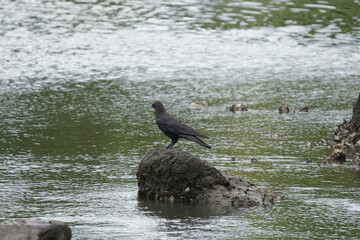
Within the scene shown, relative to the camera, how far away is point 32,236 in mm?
8031

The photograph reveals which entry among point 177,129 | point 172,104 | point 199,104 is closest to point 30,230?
point 177,129

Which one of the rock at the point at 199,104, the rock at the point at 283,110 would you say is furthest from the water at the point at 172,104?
the rock at the point at 199,104

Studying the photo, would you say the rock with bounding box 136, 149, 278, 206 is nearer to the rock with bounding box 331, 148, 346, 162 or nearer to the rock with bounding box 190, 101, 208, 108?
the rock with bounding box 331, 148, 346, 162

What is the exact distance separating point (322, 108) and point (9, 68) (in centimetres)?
951

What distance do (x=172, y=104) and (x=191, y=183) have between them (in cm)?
823

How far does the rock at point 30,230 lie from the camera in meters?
8.01

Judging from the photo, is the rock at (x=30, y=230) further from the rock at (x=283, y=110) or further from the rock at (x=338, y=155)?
the rock at (x=283, y=110)

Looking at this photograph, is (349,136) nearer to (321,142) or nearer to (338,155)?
(321,142)

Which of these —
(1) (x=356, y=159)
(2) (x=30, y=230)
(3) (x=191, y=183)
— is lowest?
(1) (x=356, y=159)

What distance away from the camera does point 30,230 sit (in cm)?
806

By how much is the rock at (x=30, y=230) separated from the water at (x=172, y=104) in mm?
1108

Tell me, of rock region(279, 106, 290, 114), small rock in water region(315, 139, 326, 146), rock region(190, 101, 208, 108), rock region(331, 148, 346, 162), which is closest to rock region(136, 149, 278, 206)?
rock region(331, 148, 346, 162)

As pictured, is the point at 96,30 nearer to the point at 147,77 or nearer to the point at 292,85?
the point at 147,77

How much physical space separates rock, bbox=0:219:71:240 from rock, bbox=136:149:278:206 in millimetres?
2963
